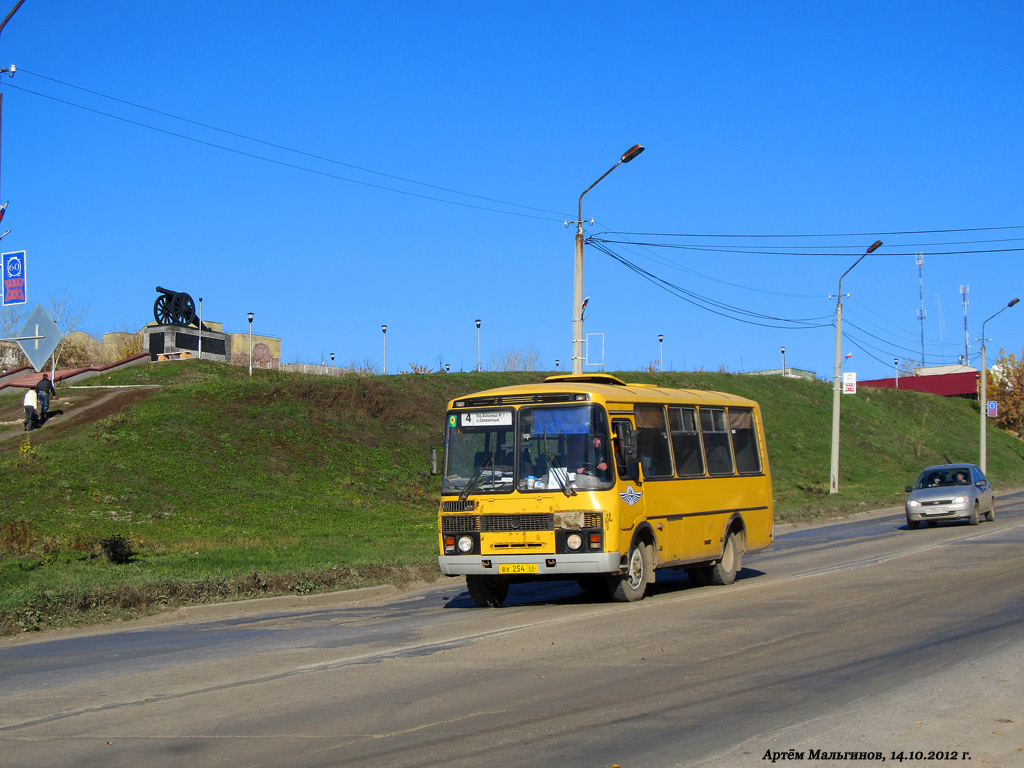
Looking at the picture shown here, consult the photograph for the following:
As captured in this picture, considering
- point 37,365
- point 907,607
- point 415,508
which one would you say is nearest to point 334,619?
point 37,365

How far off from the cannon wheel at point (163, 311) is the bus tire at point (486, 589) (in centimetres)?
3769

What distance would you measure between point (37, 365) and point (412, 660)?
8.94 meters

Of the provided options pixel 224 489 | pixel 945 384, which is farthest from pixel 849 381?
pixel 945 384

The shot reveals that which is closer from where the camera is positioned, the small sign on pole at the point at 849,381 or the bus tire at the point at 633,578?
the bus tire at the point at 633,578

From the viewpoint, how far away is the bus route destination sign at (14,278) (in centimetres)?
1670

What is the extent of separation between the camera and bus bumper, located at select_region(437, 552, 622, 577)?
13109 mm

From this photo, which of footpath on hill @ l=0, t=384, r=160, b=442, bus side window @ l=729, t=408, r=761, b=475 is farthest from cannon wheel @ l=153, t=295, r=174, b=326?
bus side window @ l=729, t=408, r=761, b=475

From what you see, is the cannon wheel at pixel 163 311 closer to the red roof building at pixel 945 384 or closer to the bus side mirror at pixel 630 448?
the bus side mirror at pixel 630 448

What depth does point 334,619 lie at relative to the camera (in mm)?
13375

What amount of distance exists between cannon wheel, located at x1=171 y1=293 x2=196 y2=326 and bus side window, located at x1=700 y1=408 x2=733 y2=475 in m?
37.4

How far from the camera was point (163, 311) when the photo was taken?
159ft

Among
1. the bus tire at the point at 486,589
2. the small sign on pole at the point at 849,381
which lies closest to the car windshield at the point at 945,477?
the small sign on pole at the point at 849,381

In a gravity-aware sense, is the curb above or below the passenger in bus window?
below

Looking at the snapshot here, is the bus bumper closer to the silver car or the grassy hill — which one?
the grassy hill
